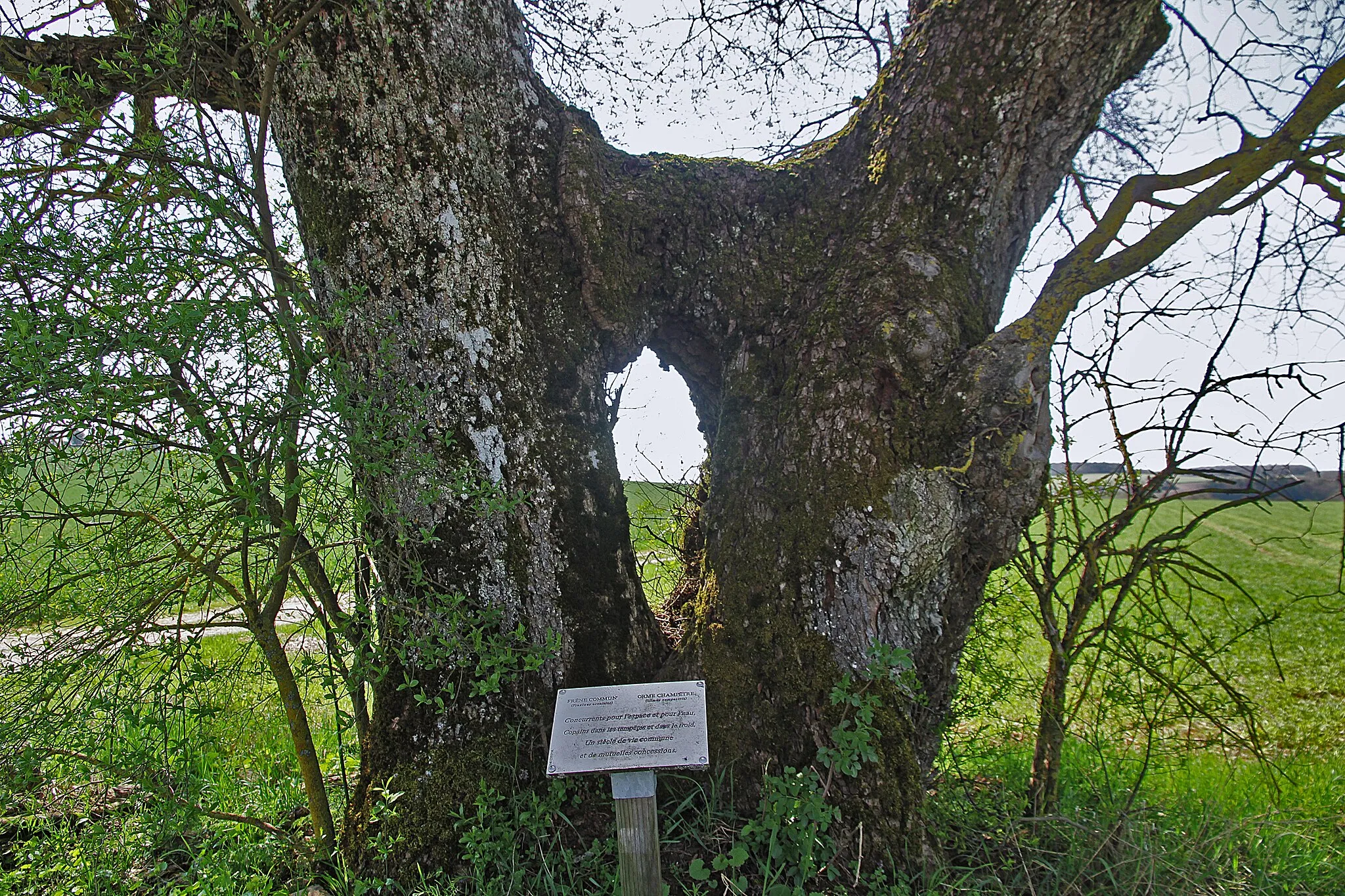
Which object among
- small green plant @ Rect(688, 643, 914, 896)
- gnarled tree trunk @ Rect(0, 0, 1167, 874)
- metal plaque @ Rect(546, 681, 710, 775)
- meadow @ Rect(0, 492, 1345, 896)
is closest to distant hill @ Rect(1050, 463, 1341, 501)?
meadow @ Rect(0, 492, 1345, 896)

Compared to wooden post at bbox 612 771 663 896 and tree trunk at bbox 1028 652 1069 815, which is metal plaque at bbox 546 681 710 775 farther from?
tree trunk at bbox 1028 652 1069 815

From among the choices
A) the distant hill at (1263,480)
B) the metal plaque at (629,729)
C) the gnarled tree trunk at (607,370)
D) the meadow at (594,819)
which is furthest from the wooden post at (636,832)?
the distant hill at (1263,480)

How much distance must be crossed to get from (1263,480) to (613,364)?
2418 millimetres

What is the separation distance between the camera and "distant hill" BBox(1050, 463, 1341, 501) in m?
2.54

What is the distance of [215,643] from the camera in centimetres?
600

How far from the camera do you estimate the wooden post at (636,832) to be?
79.5 inches

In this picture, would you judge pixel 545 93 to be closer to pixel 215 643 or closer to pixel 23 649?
pixel 23 649

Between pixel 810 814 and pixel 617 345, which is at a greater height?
pixel 617 345

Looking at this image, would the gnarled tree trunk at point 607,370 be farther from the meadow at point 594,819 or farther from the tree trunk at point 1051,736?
the tree trunk at point 1051,736

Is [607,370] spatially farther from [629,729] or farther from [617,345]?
[629,729]

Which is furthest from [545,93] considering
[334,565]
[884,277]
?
[334,565]

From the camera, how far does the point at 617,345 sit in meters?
3.02

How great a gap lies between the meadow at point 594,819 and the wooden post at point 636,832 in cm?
25

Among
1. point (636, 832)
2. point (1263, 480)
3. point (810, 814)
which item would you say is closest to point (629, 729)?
point (636, 832)
